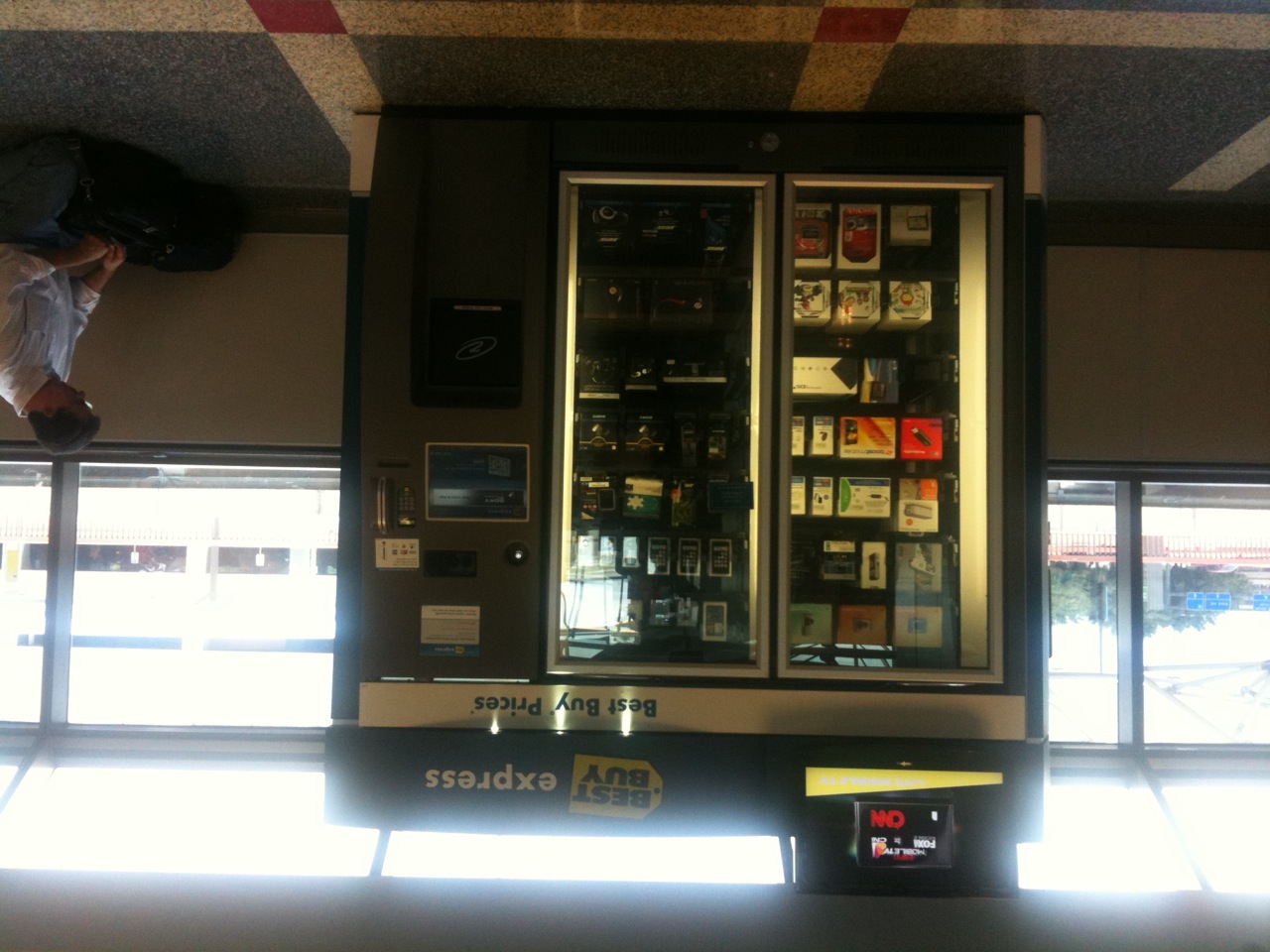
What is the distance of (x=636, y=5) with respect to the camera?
2.06 meters

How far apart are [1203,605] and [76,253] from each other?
14.7 ft

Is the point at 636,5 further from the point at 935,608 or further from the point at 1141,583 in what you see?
the point at 1141,583

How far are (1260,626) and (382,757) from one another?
3518 mm

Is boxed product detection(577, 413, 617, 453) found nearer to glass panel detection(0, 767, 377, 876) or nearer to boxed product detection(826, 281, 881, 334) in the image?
boxed product detection(826, 281, 881, 334)

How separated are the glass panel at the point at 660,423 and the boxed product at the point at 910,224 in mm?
501

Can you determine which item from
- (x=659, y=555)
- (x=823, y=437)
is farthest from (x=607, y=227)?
(x=659, y=555)

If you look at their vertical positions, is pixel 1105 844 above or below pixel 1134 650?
below

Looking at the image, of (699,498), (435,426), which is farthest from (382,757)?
(699,498)

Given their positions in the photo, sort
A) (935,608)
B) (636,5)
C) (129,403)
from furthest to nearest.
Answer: (129,403), (935,608), (636,5)

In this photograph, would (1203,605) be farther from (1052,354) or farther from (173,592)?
(173,592)

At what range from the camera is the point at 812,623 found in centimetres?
281

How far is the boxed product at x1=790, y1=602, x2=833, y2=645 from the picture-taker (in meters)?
2.80

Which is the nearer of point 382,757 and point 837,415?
point 382,757

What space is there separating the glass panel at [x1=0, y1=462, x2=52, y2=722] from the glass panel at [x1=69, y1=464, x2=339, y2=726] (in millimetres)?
157
